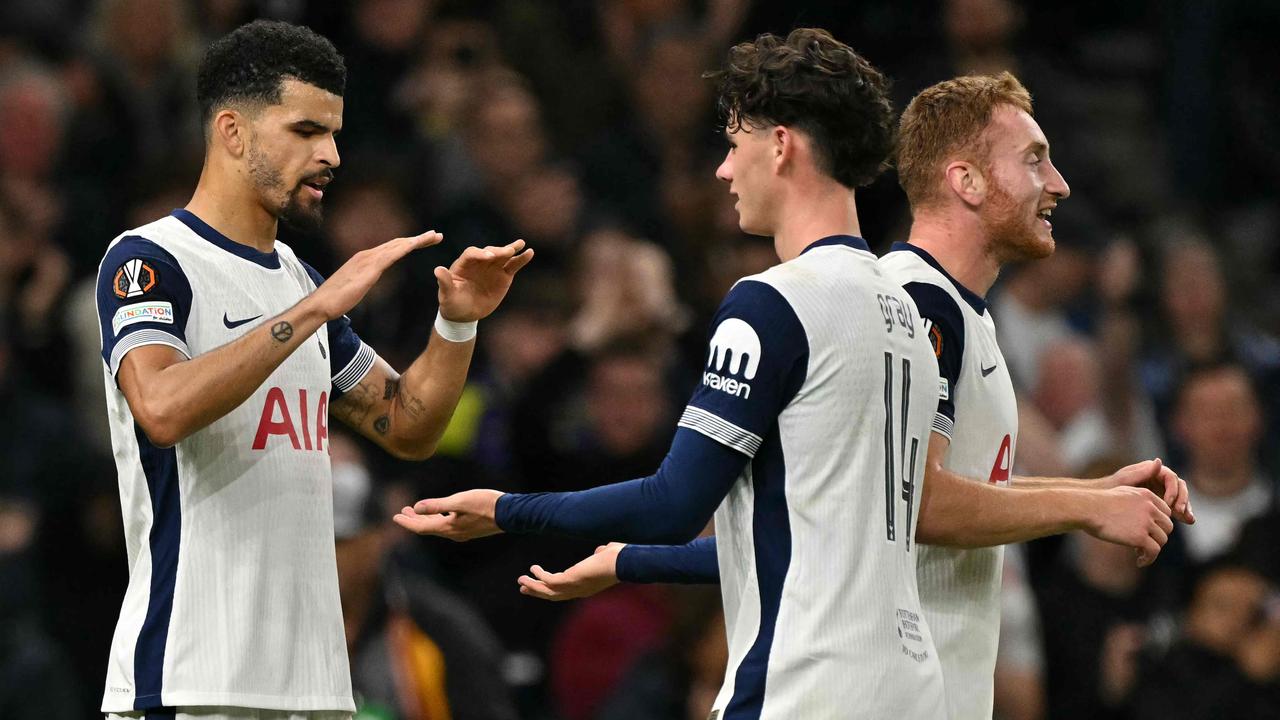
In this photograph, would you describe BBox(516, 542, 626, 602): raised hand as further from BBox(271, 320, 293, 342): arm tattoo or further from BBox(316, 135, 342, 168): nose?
BBox(316, 135, 342, 168): nose

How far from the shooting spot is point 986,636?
16.0 ft

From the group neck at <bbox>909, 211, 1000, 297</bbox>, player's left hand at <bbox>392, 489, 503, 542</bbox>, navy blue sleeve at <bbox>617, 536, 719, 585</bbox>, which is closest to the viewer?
player's left hand at <bbox>392, 489, 503, 542</bbox>

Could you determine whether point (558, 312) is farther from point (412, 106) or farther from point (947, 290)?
point (947, 290)

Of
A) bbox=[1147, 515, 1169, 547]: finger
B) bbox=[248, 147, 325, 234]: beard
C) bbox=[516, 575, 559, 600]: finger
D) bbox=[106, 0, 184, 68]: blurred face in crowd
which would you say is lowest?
bbox=[516, 575, 559, 600]: finger

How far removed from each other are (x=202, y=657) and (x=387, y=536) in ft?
9.17

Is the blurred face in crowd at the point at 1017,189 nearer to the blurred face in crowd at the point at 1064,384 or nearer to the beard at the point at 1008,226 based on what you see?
the beard at the point at 1008,226

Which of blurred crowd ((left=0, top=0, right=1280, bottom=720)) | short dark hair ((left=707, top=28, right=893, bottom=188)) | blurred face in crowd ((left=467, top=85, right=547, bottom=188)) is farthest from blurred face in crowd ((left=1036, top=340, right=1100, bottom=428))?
short dark hair ((left=707, top=28, right=893, bottom=188))

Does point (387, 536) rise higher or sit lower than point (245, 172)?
lower

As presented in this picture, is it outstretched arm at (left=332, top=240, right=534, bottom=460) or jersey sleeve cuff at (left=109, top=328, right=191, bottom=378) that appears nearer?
jersey sleeve cuff at (left=109, top=328, right=191, bottom=378)

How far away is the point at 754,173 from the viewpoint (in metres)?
4.37

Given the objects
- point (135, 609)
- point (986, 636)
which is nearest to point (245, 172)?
point (135, 609)

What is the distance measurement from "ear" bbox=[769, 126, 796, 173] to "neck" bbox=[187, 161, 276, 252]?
51.4 inches

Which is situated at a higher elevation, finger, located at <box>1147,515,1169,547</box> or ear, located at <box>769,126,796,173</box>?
ear, located at <box>769,126,796,173</box>

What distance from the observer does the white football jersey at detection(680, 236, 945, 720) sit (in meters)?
4.08
